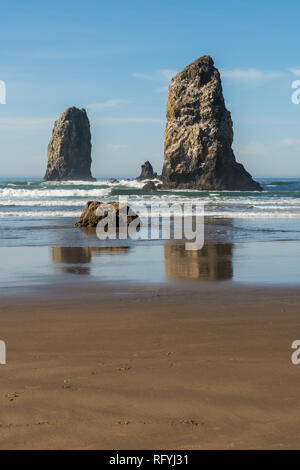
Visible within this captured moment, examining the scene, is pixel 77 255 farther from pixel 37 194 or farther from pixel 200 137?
pixel 200 137

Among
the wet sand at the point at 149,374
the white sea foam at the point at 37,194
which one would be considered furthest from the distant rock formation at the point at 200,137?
the wet sand at the point at 149,374

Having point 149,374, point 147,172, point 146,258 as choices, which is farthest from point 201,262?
point 147,172

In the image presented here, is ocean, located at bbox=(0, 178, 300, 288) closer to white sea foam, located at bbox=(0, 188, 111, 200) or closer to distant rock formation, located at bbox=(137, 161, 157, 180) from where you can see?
white sea foam, located at bbox=(0, 188, 111, 200)

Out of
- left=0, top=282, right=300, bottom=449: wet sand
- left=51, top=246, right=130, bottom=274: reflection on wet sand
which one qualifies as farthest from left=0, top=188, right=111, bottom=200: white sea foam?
left=0, top=282, right=300, bottom=449: wet sand

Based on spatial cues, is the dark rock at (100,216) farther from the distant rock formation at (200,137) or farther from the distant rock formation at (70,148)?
the distant rock formation at (70,148)

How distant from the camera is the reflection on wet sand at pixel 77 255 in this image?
895cm

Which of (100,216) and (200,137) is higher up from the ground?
(200,137)

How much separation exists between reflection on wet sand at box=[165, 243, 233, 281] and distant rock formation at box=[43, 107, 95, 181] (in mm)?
109810

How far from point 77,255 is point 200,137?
197 feet

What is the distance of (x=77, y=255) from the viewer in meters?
10.7

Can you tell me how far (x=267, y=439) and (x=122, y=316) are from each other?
2.84 meters

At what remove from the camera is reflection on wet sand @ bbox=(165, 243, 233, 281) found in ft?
26.9

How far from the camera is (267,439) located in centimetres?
295
